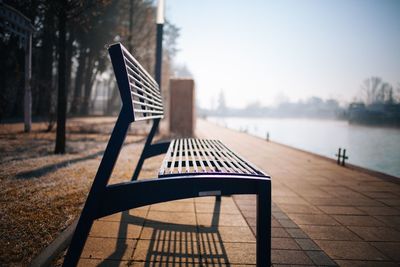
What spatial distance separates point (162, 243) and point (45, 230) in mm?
1058

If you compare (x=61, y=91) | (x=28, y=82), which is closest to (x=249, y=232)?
(x=61, y=91)

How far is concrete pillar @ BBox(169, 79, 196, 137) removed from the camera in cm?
1247

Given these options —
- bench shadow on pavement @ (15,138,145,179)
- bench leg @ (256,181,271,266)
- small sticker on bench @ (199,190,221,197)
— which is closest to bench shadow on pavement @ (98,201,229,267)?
bench leg @ (256,181,271,266)

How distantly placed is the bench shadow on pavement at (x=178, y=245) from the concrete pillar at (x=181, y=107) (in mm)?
9685

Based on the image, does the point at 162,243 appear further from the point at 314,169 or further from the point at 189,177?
the point at 314,169

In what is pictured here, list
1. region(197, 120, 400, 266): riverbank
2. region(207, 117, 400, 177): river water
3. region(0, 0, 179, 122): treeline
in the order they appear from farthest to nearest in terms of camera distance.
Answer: region(0, 0, 179, 122): treeline
region(207, 117, 400, 177): river water
region(197, 120, 400, 266): riverbank

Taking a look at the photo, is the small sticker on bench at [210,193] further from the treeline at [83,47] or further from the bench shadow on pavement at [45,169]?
the treeline at [83,47]

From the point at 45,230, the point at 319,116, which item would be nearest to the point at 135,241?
the point at 45,230

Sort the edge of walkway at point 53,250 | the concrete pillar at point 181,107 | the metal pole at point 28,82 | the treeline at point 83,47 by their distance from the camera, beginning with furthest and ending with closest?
the treeline at point 83,47, the concrete pillar at point 181,107, the metal pole at point 28,82, the edge of walkway at point 53,250

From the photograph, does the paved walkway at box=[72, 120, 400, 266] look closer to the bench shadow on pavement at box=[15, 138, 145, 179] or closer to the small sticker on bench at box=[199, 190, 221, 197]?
the small sticker on bench at box=[199, 190, 221, 197]

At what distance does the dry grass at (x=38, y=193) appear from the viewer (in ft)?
7.02

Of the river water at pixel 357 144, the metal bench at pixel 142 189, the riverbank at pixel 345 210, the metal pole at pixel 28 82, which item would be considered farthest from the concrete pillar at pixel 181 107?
the metal bench at pixel 142 189

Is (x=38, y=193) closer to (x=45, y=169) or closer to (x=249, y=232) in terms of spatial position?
(x=45, y=169)

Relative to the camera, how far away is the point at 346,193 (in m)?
4.18
